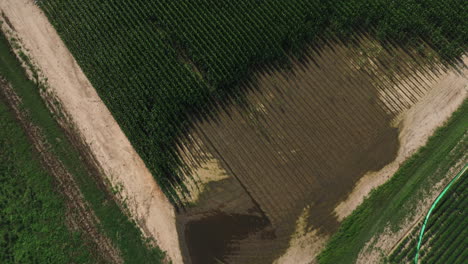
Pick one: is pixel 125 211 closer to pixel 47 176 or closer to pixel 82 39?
pixel 47 176

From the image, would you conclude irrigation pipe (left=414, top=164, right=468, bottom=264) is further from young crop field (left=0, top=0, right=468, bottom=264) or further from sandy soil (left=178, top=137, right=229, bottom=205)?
sandy soil (left=178, top=137, right=229, bottom=205)

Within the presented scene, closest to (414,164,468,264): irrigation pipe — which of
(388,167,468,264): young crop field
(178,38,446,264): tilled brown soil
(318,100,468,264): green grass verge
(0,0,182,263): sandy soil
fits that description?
(388,167,468,264): young crop field

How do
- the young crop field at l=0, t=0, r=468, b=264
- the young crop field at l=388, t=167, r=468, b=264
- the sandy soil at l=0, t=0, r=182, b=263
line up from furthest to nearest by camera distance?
1. the sandy soil at l=0, t=0, r=182, b=263
2. the young crop field at l=0, t=0, r=468, b=264
3. the young crop field at l=388, t=167, r=468, b=264

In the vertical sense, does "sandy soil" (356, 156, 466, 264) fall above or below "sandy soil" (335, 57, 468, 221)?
below

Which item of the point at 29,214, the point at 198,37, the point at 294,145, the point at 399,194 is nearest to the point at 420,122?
the point at 399,194

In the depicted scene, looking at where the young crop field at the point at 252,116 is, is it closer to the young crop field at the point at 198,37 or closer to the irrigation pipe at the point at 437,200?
the young crop field at the point at 198,37

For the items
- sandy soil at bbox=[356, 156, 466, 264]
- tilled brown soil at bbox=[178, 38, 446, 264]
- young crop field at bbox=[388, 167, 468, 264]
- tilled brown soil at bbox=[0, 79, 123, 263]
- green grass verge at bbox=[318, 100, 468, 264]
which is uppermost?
tilled brown soil at bbox=[0, 79, 123, 263]
